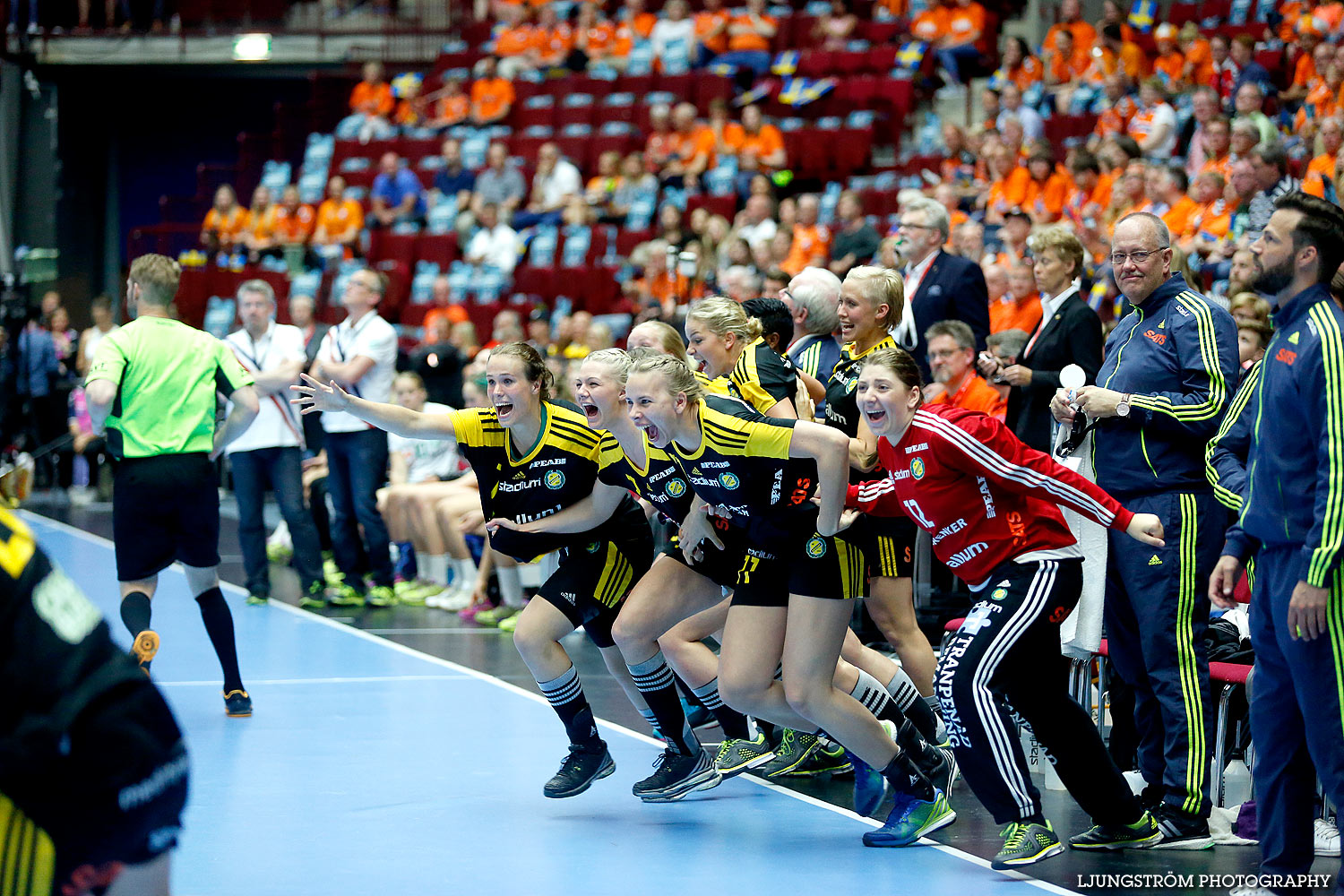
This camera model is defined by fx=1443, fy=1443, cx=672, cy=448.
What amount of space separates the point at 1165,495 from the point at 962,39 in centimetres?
1141

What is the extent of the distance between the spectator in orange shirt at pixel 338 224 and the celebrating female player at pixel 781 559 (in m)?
13.1

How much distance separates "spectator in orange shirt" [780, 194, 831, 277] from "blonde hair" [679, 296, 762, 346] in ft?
20.9

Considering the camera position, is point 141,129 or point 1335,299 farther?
point 141,129

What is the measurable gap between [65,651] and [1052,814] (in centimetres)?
394

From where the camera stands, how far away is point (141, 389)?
19.2 ft

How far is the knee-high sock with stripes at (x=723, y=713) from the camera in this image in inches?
202

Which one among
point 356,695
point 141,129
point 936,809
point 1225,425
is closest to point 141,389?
point 356,695

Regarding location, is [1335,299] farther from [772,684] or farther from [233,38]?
[233,38]

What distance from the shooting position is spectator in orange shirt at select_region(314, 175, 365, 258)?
16.8 meters

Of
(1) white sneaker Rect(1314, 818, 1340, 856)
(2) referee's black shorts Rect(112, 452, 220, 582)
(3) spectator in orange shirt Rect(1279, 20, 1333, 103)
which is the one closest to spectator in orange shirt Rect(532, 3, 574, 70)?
(3) spectator in orange shirt Rect(1279, 20, 1333, 103)

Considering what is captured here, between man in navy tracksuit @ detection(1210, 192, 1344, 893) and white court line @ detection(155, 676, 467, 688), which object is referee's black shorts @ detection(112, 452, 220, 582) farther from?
man in navy tracksuit @ detection(1210, 192, 1344, 893)

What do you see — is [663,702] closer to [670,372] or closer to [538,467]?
[538,467]

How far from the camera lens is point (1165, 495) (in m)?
4.39

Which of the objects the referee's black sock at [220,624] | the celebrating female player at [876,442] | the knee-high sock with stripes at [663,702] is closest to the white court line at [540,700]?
the knee-high sock with stripes at [663,702]
